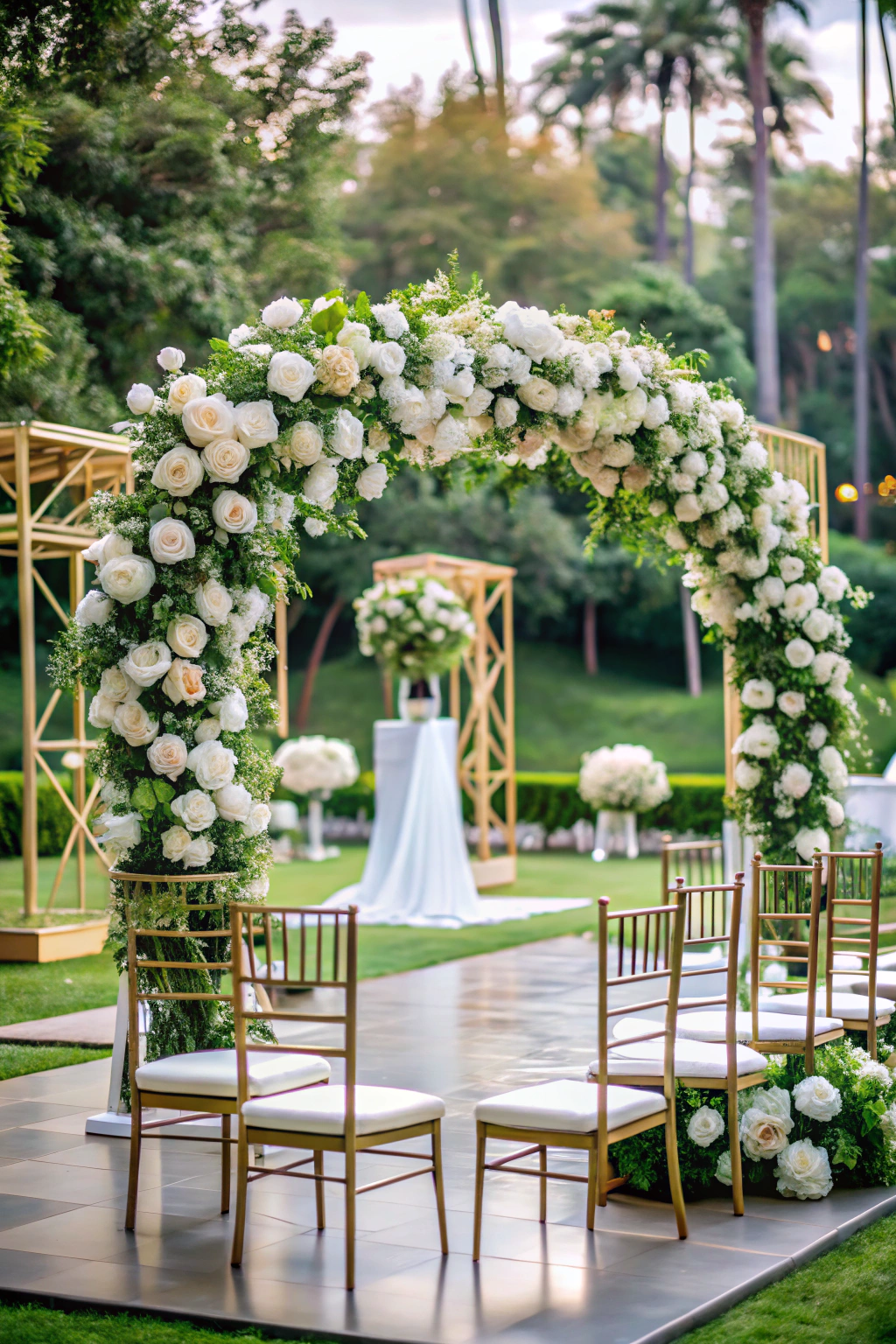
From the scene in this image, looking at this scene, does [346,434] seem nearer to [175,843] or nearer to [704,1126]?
[175,843]

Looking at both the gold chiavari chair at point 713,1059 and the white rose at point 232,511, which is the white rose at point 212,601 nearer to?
the white rose at point 232,511

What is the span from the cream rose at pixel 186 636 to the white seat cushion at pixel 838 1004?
2500mm

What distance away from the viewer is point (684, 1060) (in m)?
4.52

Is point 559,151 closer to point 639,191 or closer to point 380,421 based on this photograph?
point 639,191

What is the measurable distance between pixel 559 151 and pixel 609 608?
10147 millimetres

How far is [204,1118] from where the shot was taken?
531 cm

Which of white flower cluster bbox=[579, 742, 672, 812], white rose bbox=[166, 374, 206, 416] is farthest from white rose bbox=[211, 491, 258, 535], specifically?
white flower cluster bbox=[579, 742, 672, 812]

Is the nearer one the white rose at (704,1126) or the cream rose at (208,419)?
the white rose at (704,1126)

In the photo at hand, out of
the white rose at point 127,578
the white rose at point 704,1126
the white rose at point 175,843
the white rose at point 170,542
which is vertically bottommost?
the white rose at point 704,1126

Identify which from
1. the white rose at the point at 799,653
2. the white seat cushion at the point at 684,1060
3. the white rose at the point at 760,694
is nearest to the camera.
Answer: the white seat cushion at the point at 684,1060

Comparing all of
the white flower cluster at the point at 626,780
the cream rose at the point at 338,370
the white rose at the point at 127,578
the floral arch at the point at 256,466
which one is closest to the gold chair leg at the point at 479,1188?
the floral arch at the point at 256,466

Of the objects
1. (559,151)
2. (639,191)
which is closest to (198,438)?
(559,151)

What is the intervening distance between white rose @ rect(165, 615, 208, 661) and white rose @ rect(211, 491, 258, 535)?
1.16 feet

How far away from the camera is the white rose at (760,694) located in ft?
25.0
